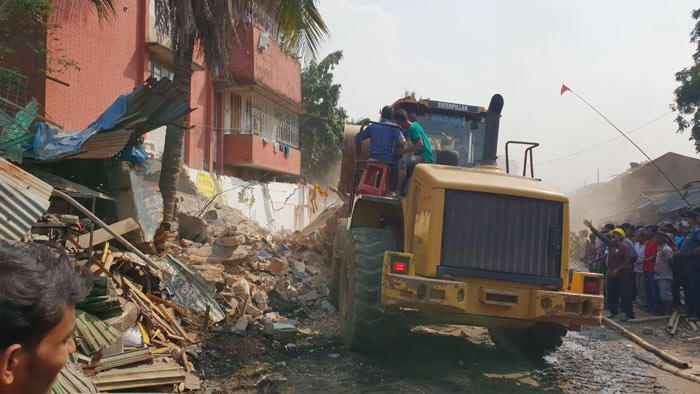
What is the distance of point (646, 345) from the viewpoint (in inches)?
289

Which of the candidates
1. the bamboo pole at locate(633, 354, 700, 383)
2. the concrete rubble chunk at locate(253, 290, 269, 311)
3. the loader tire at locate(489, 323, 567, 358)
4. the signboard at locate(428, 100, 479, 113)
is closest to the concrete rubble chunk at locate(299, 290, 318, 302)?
the concrete rubble chunk at locate(253, 290, 269, 311)

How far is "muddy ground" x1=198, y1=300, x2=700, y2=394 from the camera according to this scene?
17.1ft

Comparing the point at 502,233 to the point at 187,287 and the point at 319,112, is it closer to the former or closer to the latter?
the point at 187,287

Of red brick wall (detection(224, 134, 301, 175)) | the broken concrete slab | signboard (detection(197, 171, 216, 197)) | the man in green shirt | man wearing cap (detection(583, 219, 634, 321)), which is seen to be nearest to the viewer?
the man in green shirt

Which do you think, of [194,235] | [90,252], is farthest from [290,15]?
[90,252]

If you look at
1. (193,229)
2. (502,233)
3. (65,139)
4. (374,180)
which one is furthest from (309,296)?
(502,233)

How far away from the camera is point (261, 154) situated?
850 inches

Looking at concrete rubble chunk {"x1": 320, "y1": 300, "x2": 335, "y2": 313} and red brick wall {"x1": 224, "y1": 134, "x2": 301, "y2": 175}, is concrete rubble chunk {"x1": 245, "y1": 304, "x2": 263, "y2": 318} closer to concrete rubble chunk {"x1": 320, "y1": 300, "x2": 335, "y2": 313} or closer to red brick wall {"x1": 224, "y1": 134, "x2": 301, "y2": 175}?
concrete rubble chunk {"x1": 320, "y1": 300, "x2": 335, "y2": 313}

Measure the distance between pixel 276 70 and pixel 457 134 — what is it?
15.3 m

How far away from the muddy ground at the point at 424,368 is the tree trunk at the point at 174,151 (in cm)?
365

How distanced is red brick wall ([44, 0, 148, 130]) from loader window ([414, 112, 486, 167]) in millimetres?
8022

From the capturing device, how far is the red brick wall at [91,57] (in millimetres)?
12328

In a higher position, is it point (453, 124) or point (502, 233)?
point (453, 124)

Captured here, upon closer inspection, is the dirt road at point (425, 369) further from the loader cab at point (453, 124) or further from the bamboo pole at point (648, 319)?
the loader cab at point (453, 124)
